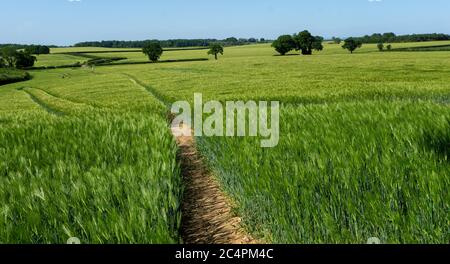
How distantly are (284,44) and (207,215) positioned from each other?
108 meters

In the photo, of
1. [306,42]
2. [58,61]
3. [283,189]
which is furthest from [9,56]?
[283,189]

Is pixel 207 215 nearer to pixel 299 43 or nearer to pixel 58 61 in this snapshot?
pixel 58 61

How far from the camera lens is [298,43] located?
113688 mm

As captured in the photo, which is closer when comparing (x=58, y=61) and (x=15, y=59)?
(x=15, y=59)

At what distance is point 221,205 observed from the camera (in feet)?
22.2

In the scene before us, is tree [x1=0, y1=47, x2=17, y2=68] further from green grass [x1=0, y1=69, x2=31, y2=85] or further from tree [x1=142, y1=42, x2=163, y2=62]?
tree [x1=142, y1=42, x2=163, y2=62]

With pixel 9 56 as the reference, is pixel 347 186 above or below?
below

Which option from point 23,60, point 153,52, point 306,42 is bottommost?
point 23,60

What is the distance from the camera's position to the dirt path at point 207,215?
17.2 ft

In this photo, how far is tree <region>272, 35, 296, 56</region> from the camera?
11062 centimetres

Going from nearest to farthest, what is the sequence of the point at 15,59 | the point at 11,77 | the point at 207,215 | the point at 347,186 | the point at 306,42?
the point at 347,186
the point at 207,215
the point at 11,77
the point at 15,59
the point at 306,42

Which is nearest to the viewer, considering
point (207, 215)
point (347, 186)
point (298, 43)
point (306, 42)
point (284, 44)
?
point (347, 186)
